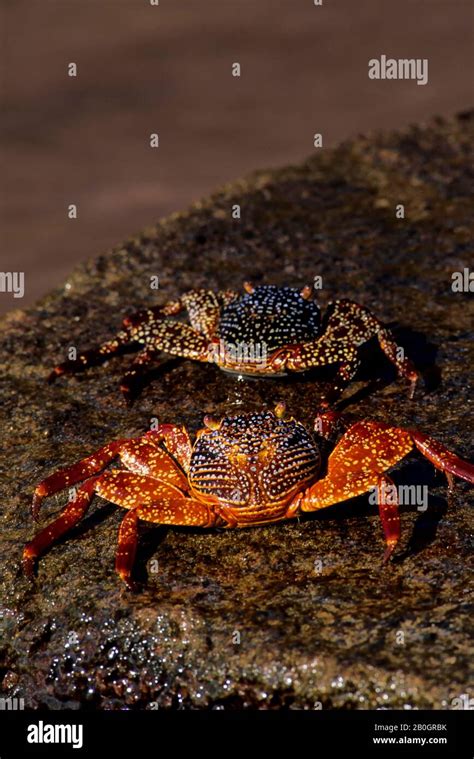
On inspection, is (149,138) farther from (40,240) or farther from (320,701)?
(320,701)

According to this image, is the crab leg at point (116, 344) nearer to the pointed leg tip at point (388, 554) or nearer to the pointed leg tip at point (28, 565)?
the pointed leg tip at point (28, 565)

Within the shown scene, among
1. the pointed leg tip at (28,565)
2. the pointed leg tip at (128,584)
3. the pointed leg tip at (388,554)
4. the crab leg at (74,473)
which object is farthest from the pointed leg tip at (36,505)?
the pointed leg tip at (388,554)

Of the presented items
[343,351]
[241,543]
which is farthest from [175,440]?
[343,351]

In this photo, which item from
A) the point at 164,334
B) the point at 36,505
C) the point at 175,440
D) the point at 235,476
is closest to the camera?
the point at 235,476

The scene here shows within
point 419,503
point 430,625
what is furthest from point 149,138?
point 430,625

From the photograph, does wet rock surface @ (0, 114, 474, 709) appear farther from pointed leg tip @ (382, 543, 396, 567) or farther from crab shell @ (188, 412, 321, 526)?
crab shell @ (188, 412, 321, 526)

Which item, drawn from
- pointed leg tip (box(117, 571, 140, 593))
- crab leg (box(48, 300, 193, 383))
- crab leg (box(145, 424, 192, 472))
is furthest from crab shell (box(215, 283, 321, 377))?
pointed leg tip (box(117, 571, 140, 593))

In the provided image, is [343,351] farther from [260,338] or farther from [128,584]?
[128,584]
